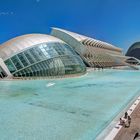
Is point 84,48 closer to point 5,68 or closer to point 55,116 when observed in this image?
point 5,68

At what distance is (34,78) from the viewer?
2827 centimetres

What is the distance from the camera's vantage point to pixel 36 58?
29953 millimetres

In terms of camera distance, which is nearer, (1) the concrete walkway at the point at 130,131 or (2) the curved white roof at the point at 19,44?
(1) the concrete walkway at the point at 130,131

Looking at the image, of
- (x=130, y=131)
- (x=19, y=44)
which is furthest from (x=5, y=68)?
(x=130, y=131)

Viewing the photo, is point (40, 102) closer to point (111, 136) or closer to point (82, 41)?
point (111, 136)

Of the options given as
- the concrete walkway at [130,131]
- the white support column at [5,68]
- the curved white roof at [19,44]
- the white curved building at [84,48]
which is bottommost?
the white curved building at [84,48]

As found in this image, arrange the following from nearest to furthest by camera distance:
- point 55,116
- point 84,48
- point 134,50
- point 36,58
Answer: point 55,116, point 36,58, point 84,48, point 134,50

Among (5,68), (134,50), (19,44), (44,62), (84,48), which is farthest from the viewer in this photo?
(134,50)

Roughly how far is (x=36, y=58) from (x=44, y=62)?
3.94 feet

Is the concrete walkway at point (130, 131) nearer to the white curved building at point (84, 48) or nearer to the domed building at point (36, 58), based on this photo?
the domed building at point (36, 58)

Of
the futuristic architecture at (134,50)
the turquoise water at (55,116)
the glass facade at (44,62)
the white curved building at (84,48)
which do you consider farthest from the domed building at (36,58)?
the futuristic architecture at (134,50)

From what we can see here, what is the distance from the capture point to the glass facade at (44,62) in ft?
94.3

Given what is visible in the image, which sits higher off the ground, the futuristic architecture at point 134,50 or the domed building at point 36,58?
the domed building at point 36,58

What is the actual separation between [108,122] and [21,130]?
3.91 m
